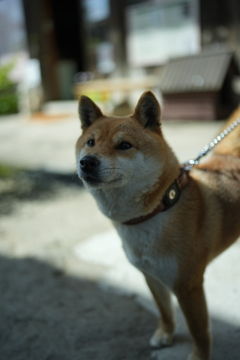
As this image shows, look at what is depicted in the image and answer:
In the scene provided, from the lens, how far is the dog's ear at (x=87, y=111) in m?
2.01

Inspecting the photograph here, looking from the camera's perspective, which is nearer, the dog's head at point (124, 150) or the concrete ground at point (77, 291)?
the dog's head at point (124, 150)

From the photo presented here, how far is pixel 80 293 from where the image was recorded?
8.40 ft

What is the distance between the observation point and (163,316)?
2064 millimetres

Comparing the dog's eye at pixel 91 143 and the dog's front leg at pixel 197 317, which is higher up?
the dog's eye at pixel 91 143

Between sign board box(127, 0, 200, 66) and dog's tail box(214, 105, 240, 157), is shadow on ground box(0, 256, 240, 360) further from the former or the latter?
sign board box(127, 0, 200, 66)

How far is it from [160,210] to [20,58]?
11506 millimetres

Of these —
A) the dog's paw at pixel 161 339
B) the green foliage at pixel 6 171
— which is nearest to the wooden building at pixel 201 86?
the green foliage at pixel 6 171

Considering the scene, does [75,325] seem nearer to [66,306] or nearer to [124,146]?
[66,306]

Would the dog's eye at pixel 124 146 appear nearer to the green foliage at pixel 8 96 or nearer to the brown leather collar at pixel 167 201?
the brown leather collar at pixel 167 201

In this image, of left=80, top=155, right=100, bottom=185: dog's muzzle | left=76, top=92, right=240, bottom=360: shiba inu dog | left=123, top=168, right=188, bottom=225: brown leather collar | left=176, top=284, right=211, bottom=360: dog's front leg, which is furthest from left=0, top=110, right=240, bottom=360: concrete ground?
left=80, top=155, right=100, bottom=185: dog's muzzle

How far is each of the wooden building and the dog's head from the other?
5.05m

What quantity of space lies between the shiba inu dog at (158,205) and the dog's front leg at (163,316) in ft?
0.70

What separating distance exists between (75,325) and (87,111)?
4.54ft

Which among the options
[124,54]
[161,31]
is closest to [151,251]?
[161,31]
